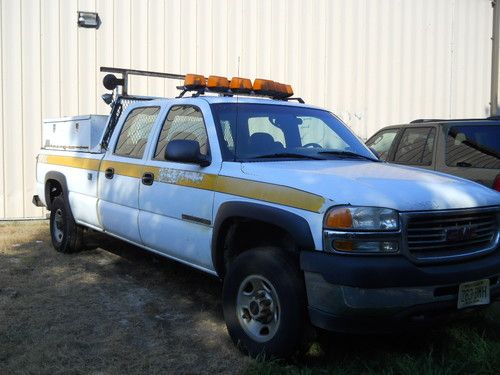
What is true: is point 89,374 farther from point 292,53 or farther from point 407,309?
point 292,53

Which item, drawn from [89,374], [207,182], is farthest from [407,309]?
[89,374]

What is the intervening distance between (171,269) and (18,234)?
3.38 meters

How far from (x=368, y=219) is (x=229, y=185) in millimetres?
1126

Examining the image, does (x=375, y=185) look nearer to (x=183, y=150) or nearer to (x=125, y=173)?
(x=183, y=150)

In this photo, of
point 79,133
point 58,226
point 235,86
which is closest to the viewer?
point 235,86

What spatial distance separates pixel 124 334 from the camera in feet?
13.6

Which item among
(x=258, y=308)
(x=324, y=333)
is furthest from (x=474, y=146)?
(x=258, y=308)

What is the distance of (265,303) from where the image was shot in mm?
3492

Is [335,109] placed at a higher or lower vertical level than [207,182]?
higher

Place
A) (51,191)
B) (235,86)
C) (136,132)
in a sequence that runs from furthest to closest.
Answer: (51,191)
(136,132)
(235,86)

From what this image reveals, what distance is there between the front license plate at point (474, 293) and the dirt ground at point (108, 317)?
55.4 inches

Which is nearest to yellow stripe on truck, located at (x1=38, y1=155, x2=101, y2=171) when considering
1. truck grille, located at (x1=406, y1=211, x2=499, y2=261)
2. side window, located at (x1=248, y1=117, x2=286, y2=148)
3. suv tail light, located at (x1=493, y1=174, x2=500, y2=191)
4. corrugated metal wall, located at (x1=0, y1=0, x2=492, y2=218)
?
side window, located at (x1=248, y1=117, x2=286, y2=148)

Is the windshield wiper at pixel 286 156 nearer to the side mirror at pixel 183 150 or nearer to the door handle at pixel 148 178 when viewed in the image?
the side mirror at pixel 183 150

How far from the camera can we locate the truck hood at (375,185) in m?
3.14
